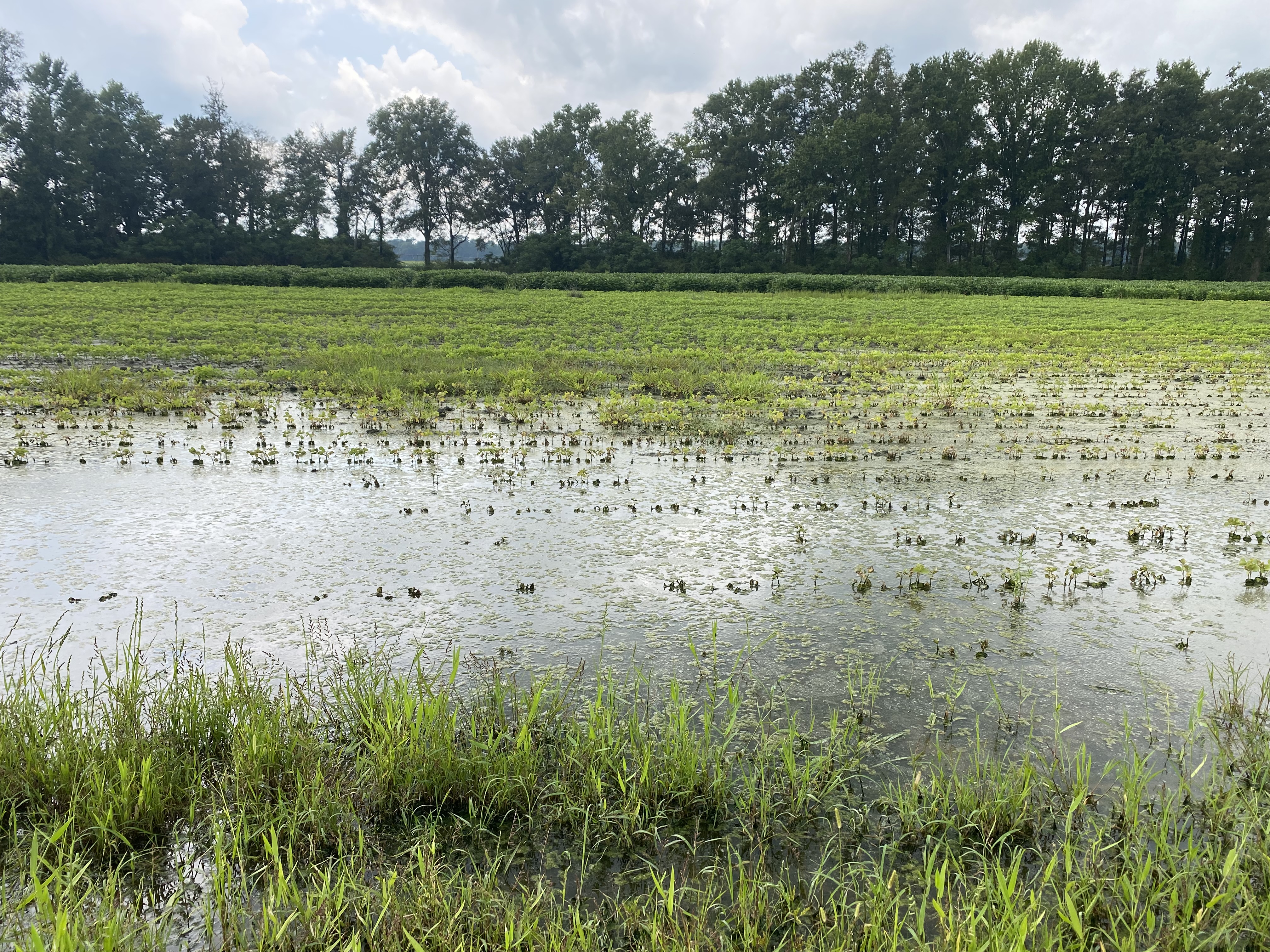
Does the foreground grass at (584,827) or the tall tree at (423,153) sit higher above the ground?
the tall tree at (423,153)

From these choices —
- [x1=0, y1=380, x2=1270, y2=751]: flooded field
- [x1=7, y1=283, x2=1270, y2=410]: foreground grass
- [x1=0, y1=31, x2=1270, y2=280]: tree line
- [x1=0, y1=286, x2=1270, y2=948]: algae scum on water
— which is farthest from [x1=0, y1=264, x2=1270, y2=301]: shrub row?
Result: [x1=0, y1=286, x2=1270, y2=948]: algae scum on water

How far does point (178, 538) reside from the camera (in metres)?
5.82

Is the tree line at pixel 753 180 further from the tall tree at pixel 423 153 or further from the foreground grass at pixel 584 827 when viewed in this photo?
the foreground grass at pixel 584 827

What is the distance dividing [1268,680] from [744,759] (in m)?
2.52

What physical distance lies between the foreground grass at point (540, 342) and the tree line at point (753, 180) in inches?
1342

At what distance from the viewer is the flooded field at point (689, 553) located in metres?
4.13

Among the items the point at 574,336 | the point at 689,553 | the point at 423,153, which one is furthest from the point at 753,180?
the point at 689,553

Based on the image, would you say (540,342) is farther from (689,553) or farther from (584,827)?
(584,827)

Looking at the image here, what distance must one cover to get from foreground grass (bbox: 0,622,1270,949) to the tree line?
2491 inches

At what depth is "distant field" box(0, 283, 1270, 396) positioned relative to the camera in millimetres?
15117

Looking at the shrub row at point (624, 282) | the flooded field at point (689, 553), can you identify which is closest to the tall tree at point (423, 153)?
the shrub row at point (624, 282)

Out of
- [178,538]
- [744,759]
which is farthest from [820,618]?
[178,538]

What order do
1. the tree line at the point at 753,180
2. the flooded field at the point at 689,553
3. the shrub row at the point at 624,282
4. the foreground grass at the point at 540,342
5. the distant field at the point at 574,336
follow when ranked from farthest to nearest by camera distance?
the tree line at the point at 753,180 → the shrub row at the point at 624,282 → the distant field at the point at 574,336 → the foreground grass at the point at 540,342 → the flooded field at the point at 689,553

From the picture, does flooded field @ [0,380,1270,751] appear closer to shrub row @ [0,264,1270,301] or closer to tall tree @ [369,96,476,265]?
shrub row @ [0,264,1270,301]
